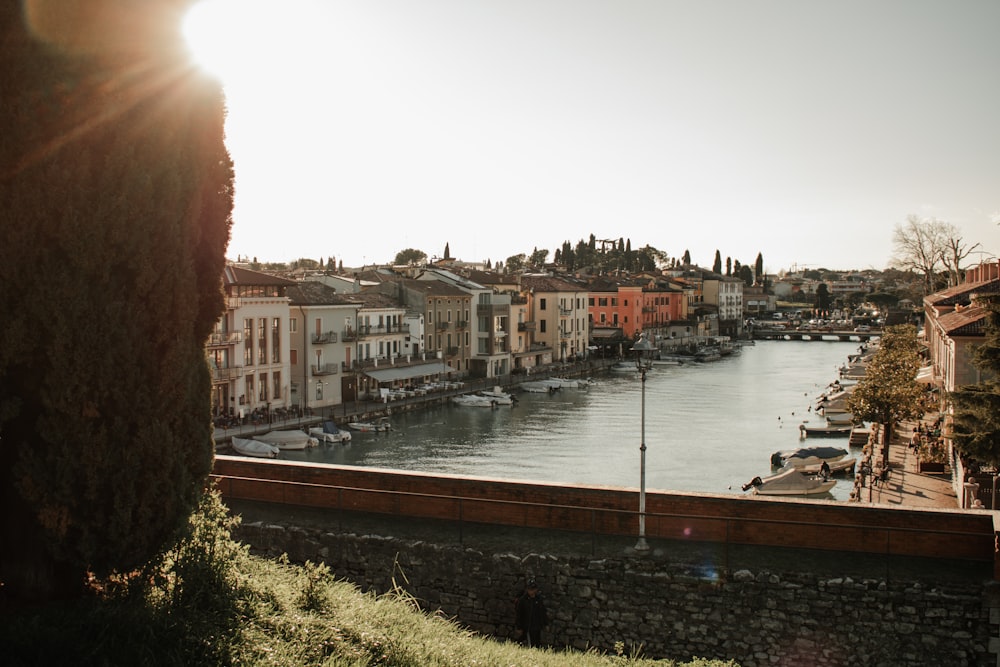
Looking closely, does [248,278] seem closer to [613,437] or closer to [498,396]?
[498,396]

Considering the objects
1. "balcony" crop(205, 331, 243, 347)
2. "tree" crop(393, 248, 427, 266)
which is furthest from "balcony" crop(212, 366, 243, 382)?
"tree" crop(393, 248, 427, 266)

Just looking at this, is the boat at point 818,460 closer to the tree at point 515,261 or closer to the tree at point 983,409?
the tree at point 983,409

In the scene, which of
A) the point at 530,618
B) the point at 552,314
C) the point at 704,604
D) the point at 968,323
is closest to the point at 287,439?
the point at 968,323

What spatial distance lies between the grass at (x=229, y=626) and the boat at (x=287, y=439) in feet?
86.8

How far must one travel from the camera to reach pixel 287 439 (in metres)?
35.2

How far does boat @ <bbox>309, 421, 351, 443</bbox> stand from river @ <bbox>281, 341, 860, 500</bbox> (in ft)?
1.99

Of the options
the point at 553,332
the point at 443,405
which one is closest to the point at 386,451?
the point at 443,405

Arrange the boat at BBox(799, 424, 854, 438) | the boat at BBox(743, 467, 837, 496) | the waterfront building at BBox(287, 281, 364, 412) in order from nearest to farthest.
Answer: the boat at BBox(743, 467, 837, 496), the boat at BBox(799, 424, 854, 438), the waterfront building at BBox(287, 281, 364, 412)

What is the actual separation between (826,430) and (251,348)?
28035 mm

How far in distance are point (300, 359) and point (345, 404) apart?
3.75m

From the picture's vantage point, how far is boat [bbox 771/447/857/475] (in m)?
29.8

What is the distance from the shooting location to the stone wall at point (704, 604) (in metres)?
9.29

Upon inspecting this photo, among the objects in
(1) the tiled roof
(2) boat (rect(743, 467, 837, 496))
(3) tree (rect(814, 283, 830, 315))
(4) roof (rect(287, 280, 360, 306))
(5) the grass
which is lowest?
(2) boat (rect(743, 467, 837, 496))

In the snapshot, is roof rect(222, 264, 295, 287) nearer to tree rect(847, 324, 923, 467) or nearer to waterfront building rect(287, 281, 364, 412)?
waterfront building rect(287, 281, 364, 412)
